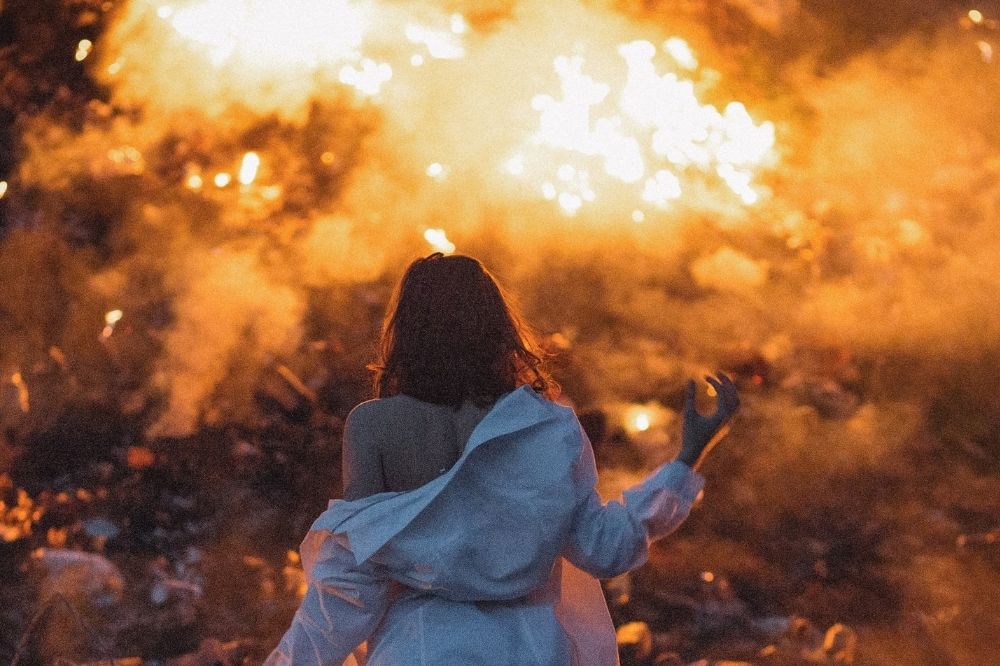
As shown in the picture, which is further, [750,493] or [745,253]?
[745,253]

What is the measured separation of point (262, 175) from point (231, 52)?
94cm

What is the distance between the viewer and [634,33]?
8.03m

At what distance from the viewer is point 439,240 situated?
7129mm

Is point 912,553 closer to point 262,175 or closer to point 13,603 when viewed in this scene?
point 13,603

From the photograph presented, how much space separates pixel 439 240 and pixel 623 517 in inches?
176

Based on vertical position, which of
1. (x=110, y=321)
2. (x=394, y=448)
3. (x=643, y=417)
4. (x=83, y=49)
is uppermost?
(x=394, y=448)

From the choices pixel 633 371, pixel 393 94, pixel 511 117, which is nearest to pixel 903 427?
pixel 633 371

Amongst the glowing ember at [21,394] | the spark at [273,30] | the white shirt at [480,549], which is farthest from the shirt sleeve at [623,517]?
the spark at [273,30]

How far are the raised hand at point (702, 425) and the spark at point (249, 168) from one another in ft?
16.8

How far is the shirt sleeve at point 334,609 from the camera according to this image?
2.75m

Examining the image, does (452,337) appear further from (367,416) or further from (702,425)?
(702,425)

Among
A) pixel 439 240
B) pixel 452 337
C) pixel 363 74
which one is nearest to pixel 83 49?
pixel 363 74

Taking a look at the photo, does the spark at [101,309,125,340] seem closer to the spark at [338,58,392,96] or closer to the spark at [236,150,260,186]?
the spark at [236,150,260,186]

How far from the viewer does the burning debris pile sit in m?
5.17
